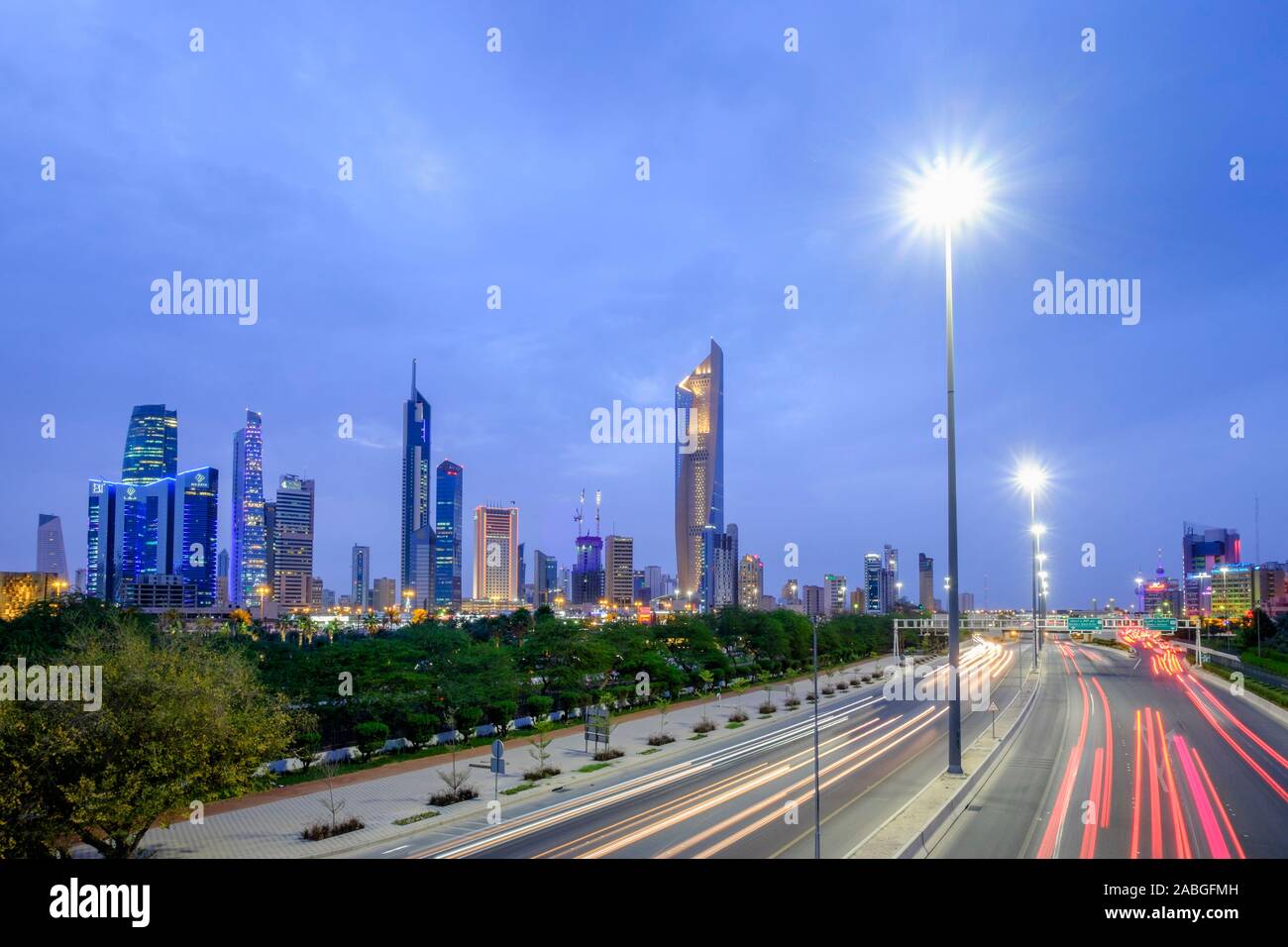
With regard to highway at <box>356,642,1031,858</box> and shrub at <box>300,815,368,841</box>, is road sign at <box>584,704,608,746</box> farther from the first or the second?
shrub at <box>300,815,368,841</box>

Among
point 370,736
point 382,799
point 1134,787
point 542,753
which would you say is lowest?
point 382,799

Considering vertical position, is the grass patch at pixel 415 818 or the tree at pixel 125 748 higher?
the tree at pixel 125 748

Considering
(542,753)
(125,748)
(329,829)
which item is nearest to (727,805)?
(542,753)

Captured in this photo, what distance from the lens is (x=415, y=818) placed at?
73.3 feet

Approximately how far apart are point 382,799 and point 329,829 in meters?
4.26

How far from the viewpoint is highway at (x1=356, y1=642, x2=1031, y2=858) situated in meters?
19.1

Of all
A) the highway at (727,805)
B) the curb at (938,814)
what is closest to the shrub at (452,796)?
the highway at (727,805)

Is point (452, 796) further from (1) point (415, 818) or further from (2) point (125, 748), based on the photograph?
(2) point (125, 748)

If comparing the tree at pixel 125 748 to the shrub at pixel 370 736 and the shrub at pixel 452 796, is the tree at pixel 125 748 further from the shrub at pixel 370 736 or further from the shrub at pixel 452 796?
the shrub at pixel 370 736

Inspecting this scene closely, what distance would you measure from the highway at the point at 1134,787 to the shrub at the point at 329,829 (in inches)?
615

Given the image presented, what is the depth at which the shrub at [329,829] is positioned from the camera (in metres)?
20.4

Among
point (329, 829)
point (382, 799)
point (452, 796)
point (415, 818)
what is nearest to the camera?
point (329, 829)
